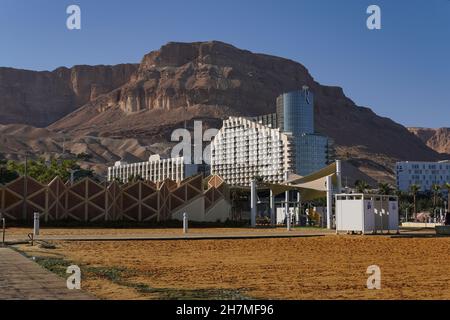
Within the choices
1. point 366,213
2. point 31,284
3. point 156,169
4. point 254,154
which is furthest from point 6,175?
point 254,154

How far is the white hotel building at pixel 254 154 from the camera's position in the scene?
594ft

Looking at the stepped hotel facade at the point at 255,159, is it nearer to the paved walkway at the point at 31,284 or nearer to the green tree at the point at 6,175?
the green tree at the point at 6,175

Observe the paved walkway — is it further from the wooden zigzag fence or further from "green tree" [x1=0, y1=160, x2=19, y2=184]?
"green tree" [x1=0, y1=160, x2=19, y2=184]

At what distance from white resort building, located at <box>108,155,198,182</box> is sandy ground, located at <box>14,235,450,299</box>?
520 feet

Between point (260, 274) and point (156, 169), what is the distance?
178m

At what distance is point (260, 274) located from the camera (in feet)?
46.6

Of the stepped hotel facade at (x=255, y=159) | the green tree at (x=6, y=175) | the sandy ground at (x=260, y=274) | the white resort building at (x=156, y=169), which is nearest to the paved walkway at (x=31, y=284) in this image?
the sandy ground at (x=260, y=274)

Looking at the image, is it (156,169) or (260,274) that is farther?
(156,169)

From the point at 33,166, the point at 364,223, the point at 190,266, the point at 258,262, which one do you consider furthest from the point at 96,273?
the point at 33,166

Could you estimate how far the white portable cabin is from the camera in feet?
120

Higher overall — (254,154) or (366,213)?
(254,154)

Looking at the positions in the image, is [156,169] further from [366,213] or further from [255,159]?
[366,213]
